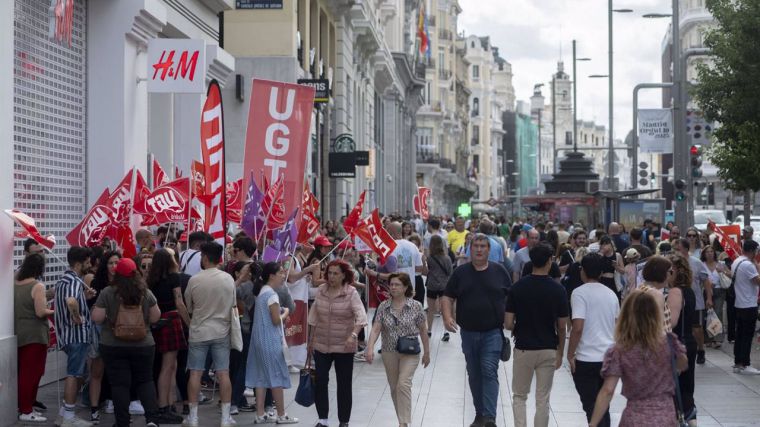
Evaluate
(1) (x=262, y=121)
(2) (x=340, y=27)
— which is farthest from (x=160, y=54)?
(2) (x=340, y=27)

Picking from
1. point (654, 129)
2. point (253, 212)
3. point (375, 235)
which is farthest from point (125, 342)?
point (654, 129)

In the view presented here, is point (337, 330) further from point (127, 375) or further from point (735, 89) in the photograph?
point (735, 89)

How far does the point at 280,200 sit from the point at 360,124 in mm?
35691

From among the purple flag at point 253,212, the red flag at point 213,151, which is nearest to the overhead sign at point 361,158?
the purple flag at point 253,212

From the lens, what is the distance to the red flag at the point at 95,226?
1354 centimetres

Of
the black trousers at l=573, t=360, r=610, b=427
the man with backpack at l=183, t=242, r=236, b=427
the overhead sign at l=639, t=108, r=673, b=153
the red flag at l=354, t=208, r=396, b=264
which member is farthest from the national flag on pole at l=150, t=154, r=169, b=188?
the overhead sign at l=639, t=108, r=673, b=153

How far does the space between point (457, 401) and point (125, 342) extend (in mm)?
3985

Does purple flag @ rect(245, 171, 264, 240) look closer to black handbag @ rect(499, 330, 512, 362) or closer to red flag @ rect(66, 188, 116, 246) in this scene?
red flag @ rect(66, 188, 116, 246)

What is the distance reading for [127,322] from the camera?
11625mm

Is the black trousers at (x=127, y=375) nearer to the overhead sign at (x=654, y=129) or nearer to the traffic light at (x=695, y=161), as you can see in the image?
the traffic light at (x=695, y=161)

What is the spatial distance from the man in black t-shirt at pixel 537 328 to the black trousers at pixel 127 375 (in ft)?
10.4

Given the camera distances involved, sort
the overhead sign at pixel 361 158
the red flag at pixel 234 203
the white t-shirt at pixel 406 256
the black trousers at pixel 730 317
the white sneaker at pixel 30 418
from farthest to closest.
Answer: the overhead sign at pixel 361 158 → the white t-shirt at pixel 406 256 → the black trousers at pixel 730 317 → the red flag at pixel 234 203 → the white sneaker at pixel 30 418

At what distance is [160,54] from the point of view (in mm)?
17438

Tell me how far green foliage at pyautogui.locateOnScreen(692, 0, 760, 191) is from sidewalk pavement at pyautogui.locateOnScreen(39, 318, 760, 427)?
10.6 meters
